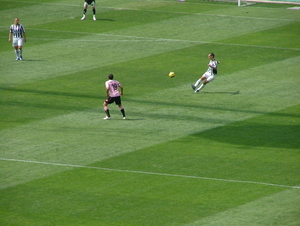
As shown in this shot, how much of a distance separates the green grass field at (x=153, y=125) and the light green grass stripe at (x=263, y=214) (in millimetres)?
25

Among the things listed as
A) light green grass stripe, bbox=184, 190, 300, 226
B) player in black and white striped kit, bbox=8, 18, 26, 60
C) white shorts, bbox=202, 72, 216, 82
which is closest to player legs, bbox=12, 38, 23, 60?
player in black and white striped kit, bbox=8, 18, 26, 60

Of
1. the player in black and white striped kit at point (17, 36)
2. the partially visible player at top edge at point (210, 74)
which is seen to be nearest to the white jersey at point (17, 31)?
the player in black and white striped kit at point (17, 36)

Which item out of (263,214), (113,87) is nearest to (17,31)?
(113,87)

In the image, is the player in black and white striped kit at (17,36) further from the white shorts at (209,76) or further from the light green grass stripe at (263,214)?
the light green grass stripe at (263,214)

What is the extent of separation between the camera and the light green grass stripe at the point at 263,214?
50.1ft

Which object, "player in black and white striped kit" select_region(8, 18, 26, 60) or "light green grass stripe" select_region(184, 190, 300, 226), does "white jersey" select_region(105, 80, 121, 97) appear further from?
"player in black and white striped kit" select_region(8, 18, 26, 60)

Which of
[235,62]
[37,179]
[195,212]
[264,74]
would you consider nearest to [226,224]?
[195,212]

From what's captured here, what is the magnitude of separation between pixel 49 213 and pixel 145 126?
782cm

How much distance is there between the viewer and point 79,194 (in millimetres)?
17094

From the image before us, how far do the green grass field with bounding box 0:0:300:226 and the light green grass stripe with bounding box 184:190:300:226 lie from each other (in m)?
0.03

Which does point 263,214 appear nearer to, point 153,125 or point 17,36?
point 153,125

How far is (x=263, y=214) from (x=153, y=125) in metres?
8.27

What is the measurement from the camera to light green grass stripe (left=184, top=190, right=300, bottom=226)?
50.1ft

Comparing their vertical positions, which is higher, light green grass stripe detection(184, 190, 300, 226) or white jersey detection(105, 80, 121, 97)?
white jersey detection(105, 80, 121, 97)
